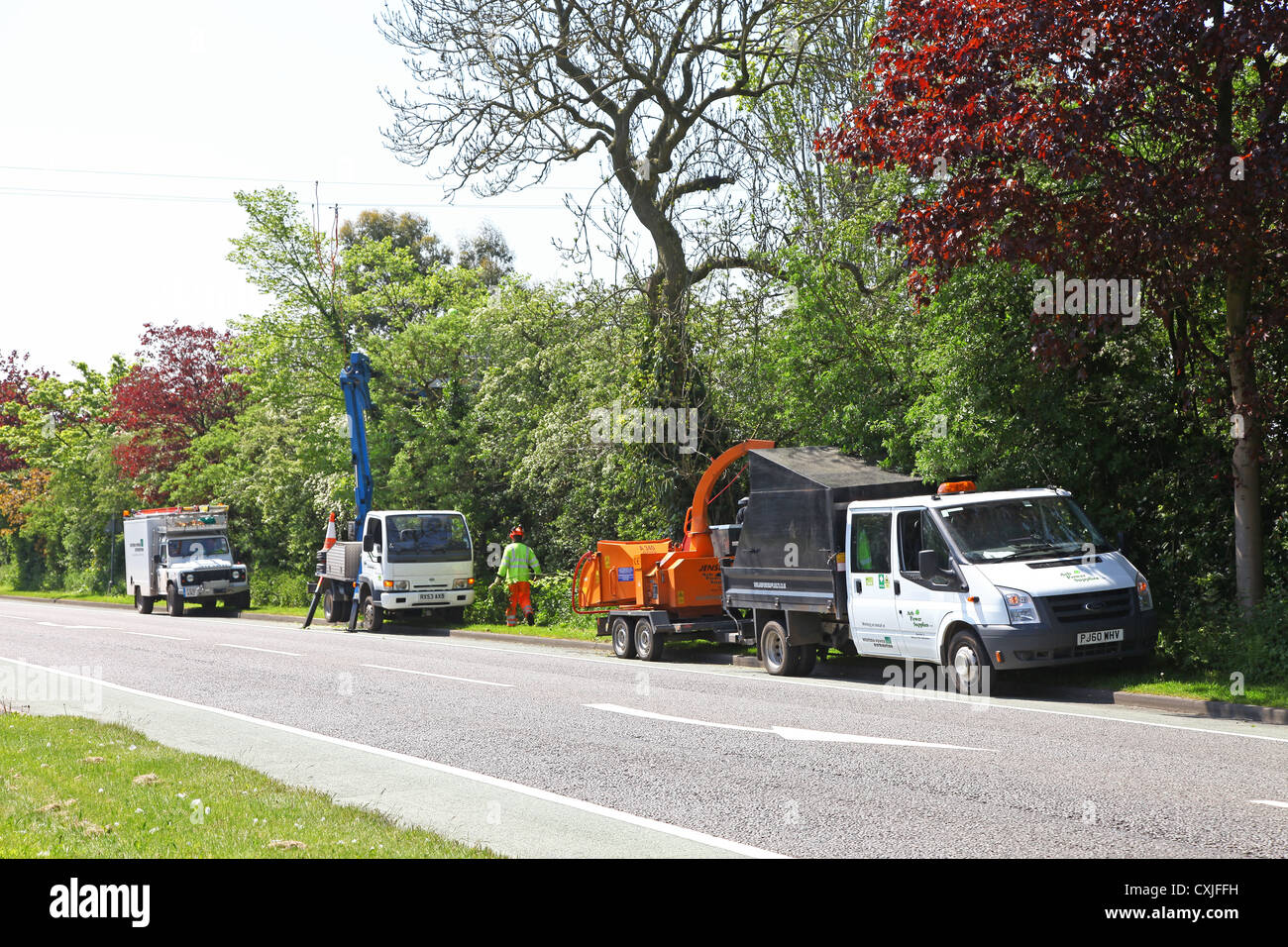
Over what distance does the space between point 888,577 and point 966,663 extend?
1.50 meters

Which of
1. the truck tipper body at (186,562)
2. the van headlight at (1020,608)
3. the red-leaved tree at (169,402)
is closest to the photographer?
the van headlight at (1020,608)

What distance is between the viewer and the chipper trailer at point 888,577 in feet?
39.3

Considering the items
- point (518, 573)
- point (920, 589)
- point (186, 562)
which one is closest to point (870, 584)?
point (920, 589)

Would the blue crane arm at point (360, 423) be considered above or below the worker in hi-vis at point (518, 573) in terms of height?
above

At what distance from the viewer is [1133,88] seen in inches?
458

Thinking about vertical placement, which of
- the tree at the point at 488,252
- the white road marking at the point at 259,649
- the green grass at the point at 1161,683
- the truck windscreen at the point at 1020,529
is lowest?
the white road marking at the point at 259,649

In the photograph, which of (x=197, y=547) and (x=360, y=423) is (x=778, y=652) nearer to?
(x=360, y=423)

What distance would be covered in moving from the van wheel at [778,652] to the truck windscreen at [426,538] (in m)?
12.0

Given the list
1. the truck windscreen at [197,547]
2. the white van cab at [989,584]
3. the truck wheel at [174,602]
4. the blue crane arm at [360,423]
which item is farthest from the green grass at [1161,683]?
the truck windscreen at [197,547]

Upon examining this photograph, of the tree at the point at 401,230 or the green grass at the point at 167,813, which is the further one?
the tree at the point at 401,230

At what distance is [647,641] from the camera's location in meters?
17.6

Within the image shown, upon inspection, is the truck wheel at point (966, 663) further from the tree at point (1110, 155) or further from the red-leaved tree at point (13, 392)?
the red-leaved tree at point (13, 392)
